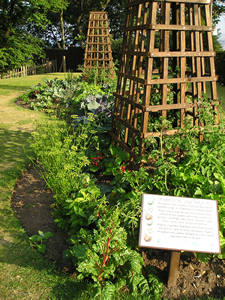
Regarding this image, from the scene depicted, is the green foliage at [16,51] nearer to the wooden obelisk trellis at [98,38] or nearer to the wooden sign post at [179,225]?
the wooden obelisk trellis at [98,38]

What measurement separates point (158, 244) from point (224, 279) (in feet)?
2.99

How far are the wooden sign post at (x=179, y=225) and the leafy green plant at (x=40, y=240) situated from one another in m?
1.19

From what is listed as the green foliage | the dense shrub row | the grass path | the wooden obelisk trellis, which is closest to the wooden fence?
the green foliage

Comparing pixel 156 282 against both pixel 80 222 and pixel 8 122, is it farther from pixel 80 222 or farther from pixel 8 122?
pixel 8 122

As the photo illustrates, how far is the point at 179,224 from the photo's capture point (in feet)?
6.64

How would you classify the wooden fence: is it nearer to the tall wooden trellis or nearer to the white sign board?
the tall wooden trellis

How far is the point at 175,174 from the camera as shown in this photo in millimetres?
2613

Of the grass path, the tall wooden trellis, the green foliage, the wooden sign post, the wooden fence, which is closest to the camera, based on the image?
the wooden sign post

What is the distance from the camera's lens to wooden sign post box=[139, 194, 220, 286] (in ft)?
6.41

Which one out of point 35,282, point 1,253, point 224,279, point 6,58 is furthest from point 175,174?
point 6,58

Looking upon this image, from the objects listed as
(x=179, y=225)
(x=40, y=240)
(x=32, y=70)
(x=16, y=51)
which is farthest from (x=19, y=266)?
(x=16, y=51)

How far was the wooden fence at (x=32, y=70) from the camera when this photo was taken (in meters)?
19.3

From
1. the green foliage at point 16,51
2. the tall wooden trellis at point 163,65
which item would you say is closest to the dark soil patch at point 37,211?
the tall wooden trellis at point 163,65

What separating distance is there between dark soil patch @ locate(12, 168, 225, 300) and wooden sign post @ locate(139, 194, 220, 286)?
58cm
